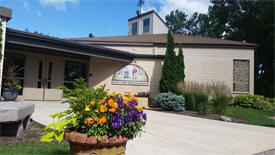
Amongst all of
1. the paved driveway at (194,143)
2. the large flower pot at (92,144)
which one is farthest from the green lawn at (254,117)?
the large flower pot at (92,144)

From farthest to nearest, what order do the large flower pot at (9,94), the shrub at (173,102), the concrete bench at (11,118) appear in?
the shrub at (173,102), the large flower pot at (9,94), the concrete bench at (11,118)

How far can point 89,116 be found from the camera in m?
2.17

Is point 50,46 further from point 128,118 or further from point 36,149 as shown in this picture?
point 128,118

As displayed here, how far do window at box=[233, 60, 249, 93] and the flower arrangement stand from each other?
12.8 m

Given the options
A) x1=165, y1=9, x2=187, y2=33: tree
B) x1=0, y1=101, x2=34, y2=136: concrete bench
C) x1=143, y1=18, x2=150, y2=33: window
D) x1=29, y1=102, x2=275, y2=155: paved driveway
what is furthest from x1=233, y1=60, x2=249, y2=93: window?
x1=165, y1=9, x2=187, y2=33: tree

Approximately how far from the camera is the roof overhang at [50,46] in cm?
841

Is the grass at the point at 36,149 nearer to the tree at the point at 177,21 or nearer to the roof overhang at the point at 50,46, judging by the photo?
the roof overhang at the point at 50,46

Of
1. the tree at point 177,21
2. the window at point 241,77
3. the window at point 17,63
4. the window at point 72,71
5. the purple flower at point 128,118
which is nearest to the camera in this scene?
the purple flower at point 128,118

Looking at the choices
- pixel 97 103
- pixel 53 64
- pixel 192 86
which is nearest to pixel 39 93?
pixel 53 64

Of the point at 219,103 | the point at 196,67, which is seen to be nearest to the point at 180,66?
the point at 196,67

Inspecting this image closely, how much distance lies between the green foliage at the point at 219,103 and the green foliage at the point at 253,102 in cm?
427

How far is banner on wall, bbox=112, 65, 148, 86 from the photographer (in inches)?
548

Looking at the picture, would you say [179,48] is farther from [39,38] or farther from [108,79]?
[39,38]

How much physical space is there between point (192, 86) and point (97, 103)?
8.35 meters
